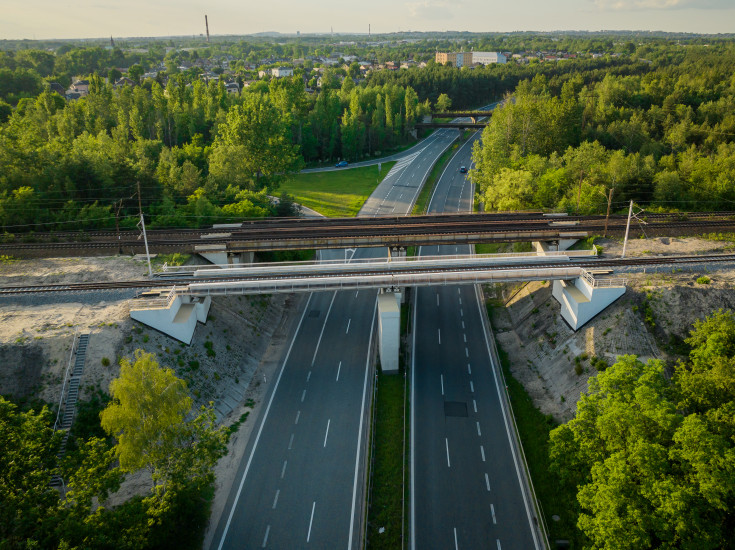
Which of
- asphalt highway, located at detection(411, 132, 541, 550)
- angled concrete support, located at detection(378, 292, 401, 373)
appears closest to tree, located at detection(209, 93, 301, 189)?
angled concrete support, located at detection(378, 292, 401, 373)

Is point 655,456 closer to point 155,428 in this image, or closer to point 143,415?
point 155,428

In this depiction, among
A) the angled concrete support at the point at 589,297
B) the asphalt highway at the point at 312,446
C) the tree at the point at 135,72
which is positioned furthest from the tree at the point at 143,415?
the tree at the point at 135,72

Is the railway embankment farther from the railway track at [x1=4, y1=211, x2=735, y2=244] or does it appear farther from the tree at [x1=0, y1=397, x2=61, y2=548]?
the tree at [x1=0, y1=397, x2=61, y2=548]

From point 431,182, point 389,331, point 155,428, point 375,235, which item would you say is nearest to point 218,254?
point 375,235

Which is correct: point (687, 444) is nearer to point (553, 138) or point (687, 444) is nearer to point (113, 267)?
point (113, 267)

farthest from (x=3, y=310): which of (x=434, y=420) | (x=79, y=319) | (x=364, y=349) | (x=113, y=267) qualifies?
(x=434, y=420)

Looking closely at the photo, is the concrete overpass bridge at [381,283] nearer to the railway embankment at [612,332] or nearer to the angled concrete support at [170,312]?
the angled concrete support at [170,312]
